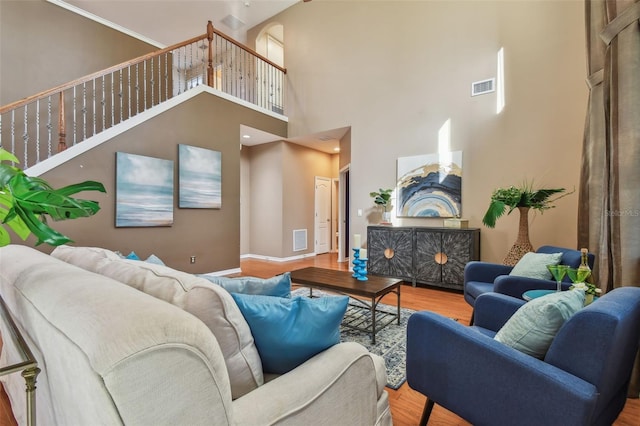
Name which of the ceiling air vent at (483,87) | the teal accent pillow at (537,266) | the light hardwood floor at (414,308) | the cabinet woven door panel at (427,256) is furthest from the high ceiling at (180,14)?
the teal accent pillow at (537,266)

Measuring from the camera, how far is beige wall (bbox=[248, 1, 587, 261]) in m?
3.76

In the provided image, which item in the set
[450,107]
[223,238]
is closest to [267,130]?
[223,238]

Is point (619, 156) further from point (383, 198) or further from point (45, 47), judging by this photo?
point (45, 47)

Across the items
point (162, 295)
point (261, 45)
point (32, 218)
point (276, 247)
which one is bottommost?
point (276, 247)

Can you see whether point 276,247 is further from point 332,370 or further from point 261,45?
point 332,370

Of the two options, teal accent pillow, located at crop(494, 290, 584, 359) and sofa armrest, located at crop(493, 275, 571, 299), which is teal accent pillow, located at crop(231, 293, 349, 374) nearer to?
teal accent pillow, located at crop(494, 290, 584, 359)

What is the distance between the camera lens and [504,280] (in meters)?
2.30

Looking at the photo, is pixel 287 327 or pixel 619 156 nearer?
pixel 287 327

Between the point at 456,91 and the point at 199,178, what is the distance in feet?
14.2

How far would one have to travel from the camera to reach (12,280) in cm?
108

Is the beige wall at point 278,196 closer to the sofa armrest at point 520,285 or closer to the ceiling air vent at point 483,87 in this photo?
the ceiling air vent at point 483,87

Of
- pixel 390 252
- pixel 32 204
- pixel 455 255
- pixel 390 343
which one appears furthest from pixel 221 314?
pixel 390 252

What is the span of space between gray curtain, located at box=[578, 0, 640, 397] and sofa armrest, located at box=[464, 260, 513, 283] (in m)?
0.69

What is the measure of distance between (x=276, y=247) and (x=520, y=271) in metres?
4.90
